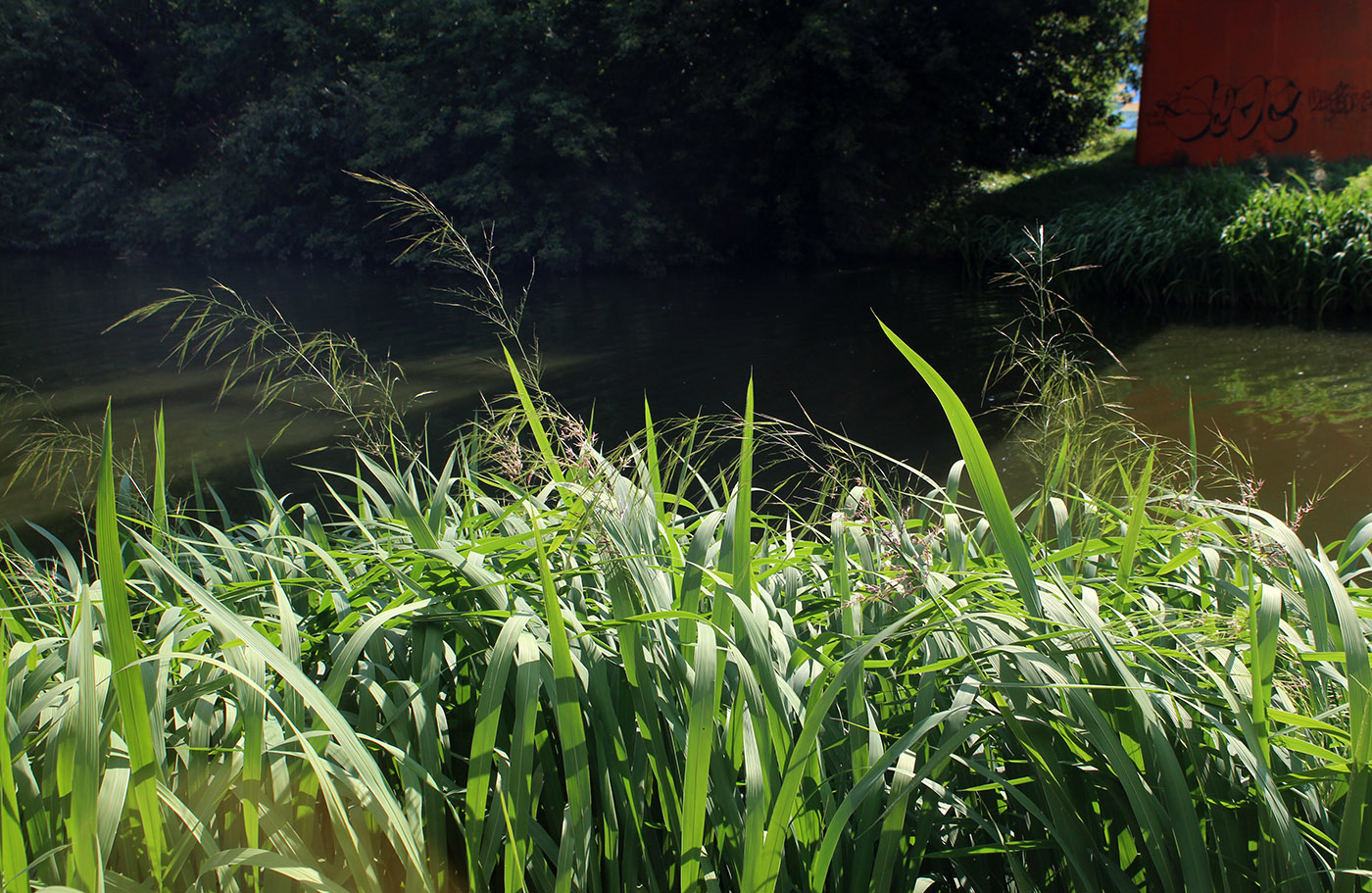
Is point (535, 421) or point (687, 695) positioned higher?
point (535, 421)

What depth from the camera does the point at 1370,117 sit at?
14125 millimetres

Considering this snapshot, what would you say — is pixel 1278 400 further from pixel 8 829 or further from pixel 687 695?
pixel 8 829

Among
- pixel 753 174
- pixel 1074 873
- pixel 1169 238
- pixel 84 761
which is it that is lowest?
pixel 1074 873

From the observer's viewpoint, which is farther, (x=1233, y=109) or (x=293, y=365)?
(x=1233, y=109)

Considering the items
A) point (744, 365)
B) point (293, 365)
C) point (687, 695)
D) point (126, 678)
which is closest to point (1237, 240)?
point (744, 365)

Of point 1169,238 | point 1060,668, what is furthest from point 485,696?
point 1169,238

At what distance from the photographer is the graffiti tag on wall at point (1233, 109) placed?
14828 mm

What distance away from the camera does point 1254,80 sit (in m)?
15.0

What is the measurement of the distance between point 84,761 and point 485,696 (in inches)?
19.2

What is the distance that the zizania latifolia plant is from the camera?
123 centimetres

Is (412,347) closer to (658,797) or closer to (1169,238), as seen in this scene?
(1169,238)

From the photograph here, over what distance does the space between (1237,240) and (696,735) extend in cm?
1156

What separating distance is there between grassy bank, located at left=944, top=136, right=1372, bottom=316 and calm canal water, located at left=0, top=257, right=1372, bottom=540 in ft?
2.56

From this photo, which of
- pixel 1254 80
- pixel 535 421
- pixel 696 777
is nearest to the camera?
pixel 696 777
